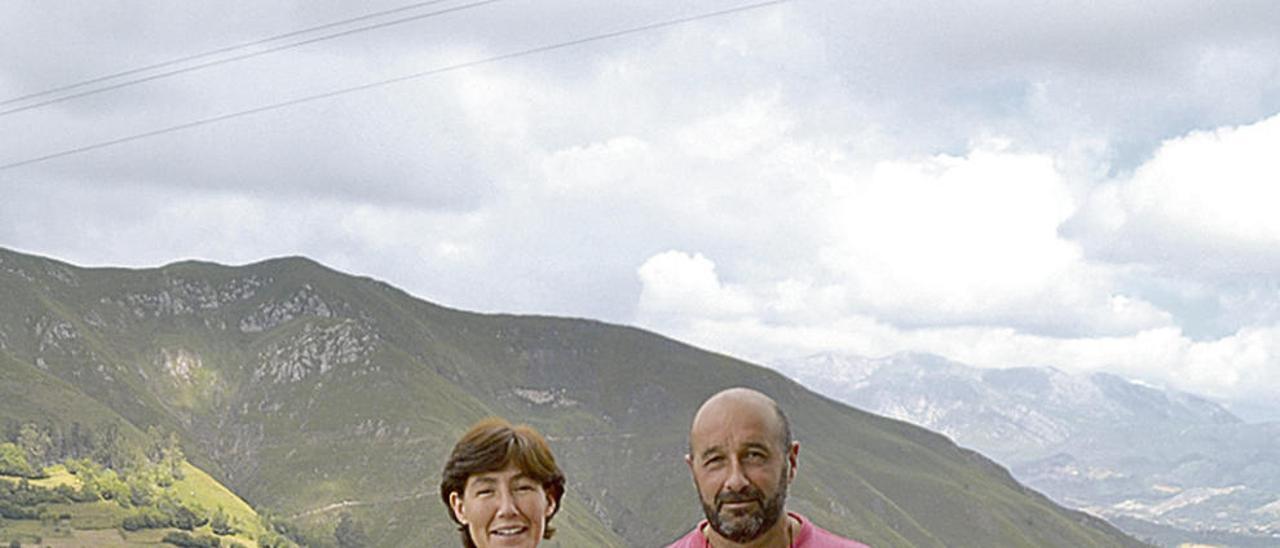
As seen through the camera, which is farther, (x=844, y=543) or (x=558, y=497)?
(x=558, y=497)

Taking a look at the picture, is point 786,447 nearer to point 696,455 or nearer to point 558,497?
point 696,455

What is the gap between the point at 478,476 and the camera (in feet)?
24.3

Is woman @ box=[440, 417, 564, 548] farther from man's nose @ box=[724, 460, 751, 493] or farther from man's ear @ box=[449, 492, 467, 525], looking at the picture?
man's nose @ box=[724, 460, 751, 493]

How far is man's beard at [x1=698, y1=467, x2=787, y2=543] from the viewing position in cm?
698

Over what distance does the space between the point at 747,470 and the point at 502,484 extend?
1.33 metres

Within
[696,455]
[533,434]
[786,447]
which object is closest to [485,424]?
[533,434]

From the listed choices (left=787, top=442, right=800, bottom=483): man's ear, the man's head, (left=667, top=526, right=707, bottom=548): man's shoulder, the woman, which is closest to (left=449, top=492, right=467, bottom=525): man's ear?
the woman

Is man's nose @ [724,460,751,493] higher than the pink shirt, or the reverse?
man's nose @ [724,460,751,493]

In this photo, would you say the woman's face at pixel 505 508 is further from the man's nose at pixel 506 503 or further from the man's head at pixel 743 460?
the man's head at pixel 743 460

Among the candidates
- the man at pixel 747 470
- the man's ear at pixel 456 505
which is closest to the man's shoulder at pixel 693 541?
the man at pixel 747 470

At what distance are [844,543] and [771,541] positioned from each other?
14.9 inches

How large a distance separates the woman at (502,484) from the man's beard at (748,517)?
37.5 inches

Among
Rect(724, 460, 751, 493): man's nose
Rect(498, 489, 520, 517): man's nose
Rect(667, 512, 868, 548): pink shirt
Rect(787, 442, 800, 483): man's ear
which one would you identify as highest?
Rect(787, 442, 800, 483): man's ear

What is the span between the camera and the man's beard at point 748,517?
22.9 feet
